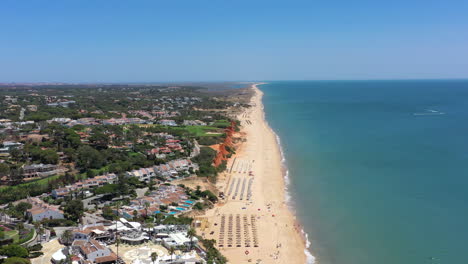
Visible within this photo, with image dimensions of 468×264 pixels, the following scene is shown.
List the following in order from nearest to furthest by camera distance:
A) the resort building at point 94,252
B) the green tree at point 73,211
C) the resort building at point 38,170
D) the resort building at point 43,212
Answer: the resort building at point 94,252
the resort building at point 43,212
the green tree at point 73,211
the resort building at point 38,170

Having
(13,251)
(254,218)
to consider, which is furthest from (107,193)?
(254,218)

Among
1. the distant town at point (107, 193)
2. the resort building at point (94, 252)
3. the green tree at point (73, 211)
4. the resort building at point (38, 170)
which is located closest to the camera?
the resort building at point (94, 252)

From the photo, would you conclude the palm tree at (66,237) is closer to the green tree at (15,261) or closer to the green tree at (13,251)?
the green tree at (13,251)

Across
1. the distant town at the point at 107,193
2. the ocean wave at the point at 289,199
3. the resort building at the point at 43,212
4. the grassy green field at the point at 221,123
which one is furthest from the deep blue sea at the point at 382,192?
the resort building at the point at 43,212

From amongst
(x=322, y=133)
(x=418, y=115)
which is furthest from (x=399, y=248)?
(x=418, y=115)

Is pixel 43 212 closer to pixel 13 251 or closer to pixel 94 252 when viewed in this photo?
pixel 13 251

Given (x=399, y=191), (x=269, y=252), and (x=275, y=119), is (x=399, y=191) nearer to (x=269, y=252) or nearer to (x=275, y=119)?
(x=269, y=252)

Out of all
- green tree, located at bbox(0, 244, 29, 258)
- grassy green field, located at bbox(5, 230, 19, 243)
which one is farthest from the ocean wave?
grassy green field, located at bbox(5, 230, 19, 243)
